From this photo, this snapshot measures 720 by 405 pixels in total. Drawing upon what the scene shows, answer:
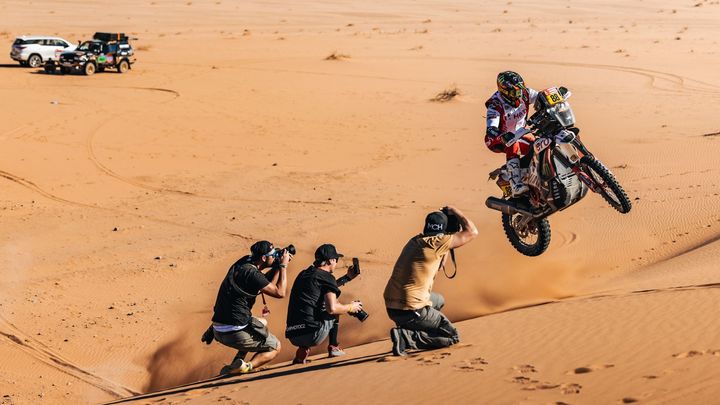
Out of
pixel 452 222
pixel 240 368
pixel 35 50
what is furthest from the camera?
pixel 35 50

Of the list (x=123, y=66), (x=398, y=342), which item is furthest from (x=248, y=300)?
(x=123, y=66)

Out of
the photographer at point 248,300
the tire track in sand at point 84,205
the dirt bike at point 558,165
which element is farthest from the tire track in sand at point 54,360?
the dirt bike at point 558,165

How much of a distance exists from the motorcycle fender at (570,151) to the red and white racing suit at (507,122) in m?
0.76

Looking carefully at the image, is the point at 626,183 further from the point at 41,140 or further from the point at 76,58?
the point at 76,58

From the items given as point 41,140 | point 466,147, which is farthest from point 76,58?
point 466,147

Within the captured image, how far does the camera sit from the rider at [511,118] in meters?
11.2

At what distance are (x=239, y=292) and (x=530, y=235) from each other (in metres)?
4.19

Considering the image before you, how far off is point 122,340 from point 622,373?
7.66m

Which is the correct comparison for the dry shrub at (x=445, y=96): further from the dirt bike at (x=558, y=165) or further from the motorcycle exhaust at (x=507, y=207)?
the dirt bike at (x=558, y=165)

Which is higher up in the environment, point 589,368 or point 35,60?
point 35,60

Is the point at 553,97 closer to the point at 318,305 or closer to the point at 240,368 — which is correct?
the point at 318,305

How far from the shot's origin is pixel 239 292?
9.64 m

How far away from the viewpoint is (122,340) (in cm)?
1312

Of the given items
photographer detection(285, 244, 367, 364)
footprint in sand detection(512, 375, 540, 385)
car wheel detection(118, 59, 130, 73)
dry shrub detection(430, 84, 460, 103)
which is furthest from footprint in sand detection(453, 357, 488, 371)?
car wheel detection(118, 59, 130, 73)
